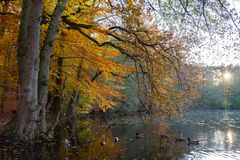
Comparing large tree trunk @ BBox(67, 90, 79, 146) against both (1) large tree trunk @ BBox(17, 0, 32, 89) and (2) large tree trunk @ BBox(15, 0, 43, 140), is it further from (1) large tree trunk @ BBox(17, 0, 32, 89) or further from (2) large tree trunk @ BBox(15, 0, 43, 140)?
(1) large tree trunk @ BBox(17, 0, 32, 89)

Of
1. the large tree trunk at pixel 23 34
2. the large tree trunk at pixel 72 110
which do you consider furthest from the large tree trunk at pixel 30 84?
the large tree trunk at pixel 72 110

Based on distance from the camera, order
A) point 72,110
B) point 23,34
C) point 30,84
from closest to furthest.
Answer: point 30,84 → point 23,34 → point 72,110

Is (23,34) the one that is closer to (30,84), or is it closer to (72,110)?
(30,84)

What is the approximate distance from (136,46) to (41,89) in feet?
14.2

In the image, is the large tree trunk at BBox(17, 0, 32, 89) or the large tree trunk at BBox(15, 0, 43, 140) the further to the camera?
the large tree trunk at BBox(17, 0, 32, 89)

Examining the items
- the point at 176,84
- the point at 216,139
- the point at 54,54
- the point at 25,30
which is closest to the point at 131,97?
the point at 216,139

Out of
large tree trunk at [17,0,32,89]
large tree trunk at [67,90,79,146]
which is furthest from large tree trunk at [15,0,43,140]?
large tree trunk at [67,90,79,146]

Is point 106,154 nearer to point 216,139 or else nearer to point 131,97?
point 216,139

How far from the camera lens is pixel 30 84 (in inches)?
431

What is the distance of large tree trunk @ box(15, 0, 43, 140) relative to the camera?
10898mm

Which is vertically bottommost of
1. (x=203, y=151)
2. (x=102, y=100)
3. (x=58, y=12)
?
(x=203, y=151)

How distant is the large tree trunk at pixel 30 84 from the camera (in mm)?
10898

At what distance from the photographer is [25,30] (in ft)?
37.2

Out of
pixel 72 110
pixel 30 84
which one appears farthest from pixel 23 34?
pixel 72 110
